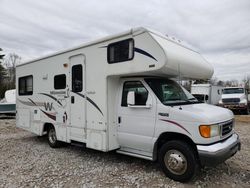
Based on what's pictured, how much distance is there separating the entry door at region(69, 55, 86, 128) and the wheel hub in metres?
2.47

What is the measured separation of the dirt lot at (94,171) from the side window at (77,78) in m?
1.90

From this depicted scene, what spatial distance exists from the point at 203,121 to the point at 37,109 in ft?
19.4

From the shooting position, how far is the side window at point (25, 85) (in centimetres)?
838

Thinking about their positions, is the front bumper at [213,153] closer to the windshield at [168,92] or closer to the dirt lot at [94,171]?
the dirt lot at [94,171]

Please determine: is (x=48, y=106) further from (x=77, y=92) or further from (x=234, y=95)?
(x=234, y=95)

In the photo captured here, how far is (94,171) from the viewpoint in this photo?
17.0 feet

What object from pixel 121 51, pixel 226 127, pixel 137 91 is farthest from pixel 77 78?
pixel 226 127

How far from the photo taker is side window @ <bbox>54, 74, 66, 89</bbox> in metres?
6.73

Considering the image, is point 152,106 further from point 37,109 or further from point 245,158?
point 37,109

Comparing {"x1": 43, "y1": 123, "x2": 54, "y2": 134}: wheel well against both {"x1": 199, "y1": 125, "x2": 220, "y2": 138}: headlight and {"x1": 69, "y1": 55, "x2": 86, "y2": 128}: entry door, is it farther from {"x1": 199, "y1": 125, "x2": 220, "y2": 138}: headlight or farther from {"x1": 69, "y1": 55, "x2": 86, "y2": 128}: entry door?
{"x1": 199, "y1": 125, "x2": 220, "y2": 138}: headlight

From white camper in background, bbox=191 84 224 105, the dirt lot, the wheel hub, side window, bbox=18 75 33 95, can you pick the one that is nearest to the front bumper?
the wheel hub

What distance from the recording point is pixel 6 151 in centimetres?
719

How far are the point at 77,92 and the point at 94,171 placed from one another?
218cm

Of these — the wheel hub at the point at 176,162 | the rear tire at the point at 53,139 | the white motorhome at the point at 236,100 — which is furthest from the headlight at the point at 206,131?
the white motorhome at the point at 236,100
